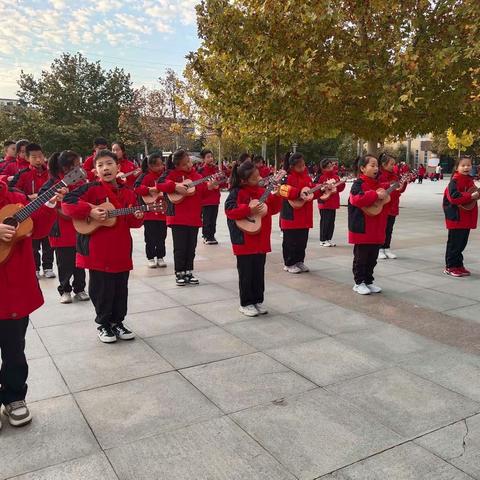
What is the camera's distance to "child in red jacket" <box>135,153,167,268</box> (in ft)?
27.1

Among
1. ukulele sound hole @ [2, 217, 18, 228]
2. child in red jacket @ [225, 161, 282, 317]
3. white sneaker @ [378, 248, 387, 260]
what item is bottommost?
white sneaker @ [378, 248, 387, 260]

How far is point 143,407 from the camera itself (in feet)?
11.5

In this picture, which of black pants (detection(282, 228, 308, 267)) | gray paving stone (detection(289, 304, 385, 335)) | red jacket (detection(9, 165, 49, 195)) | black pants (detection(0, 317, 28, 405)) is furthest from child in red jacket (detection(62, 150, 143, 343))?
black pants (detection(282, 228, 308, 267))

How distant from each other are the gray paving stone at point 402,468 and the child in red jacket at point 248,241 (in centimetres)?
280

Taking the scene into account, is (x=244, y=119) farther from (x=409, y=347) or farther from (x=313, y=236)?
(x=409, y=347)

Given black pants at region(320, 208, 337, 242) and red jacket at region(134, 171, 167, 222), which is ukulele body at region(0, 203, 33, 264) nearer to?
red jacket at region(134, 171, 167, 222)

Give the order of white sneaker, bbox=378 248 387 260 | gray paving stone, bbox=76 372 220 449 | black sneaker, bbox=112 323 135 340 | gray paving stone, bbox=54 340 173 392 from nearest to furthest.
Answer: gray paving stone, bbox=76 372 220 449, gray paving stone, bbox=54 340 173 392, black sneaker, bbox=112 323 135 340, white sneaker, bbox=378 248 387 260

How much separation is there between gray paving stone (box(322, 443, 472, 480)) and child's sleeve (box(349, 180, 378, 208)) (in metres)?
3.69

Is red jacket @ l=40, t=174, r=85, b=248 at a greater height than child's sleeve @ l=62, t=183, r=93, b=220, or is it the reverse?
child's sleeve @ l=62, t=183, r=93, b=220

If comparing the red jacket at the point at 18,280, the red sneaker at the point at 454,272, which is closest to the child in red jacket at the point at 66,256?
the red jacket at the point at 18,280

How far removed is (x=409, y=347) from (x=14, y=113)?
40.3m

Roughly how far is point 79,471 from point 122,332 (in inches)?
86.1

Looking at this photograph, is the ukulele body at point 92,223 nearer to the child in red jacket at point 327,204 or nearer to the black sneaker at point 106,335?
the black sneaker at point 106,335

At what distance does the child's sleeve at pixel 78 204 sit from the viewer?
14.7ft
